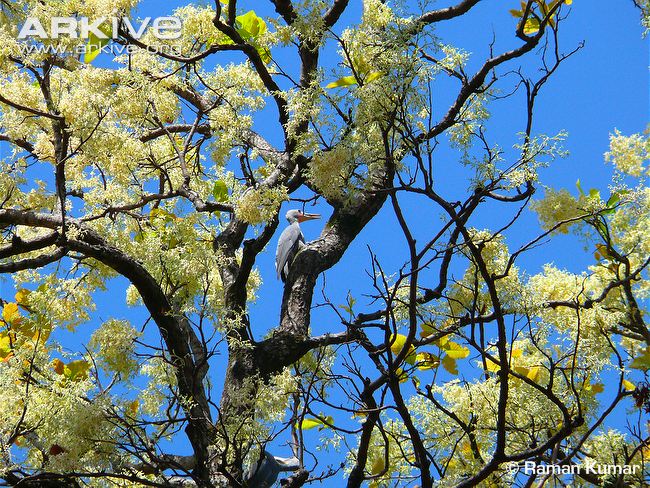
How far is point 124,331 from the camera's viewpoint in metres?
3.64

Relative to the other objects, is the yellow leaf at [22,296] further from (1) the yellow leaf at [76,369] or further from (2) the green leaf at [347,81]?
(2) the green leaf at [347,81]

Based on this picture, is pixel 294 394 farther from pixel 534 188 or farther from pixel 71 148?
pixel 71 148

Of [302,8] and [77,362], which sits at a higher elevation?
[302,8]

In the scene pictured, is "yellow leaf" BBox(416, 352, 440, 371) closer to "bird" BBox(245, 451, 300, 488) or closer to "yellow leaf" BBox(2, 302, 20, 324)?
"bird" BBox(245, 451, 300, 488)

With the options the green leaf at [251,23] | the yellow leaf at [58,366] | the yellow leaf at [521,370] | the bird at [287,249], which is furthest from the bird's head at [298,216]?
the yellow leaf at [521,370]

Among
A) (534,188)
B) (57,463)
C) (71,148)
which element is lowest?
(57,463)

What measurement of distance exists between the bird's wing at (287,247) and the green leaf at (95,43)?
4.95ft

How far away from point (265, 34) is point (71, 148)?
1263 millimetres

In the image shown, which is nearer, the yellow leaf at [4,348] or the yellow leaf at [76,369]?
the yellow leaf at [76,369]

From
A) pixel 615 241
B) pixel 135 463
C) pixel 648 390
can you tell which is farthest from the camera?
pixel 615 241

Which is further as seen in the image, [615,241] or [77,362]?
[615,241]

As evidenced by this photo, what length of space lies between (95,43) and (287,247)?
5.14 feet

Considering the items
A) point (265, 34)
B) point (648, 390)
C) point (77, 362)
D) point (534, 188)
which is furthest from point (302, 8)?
point (648, 390)

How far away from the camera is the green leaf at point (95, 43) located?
4082 mm
